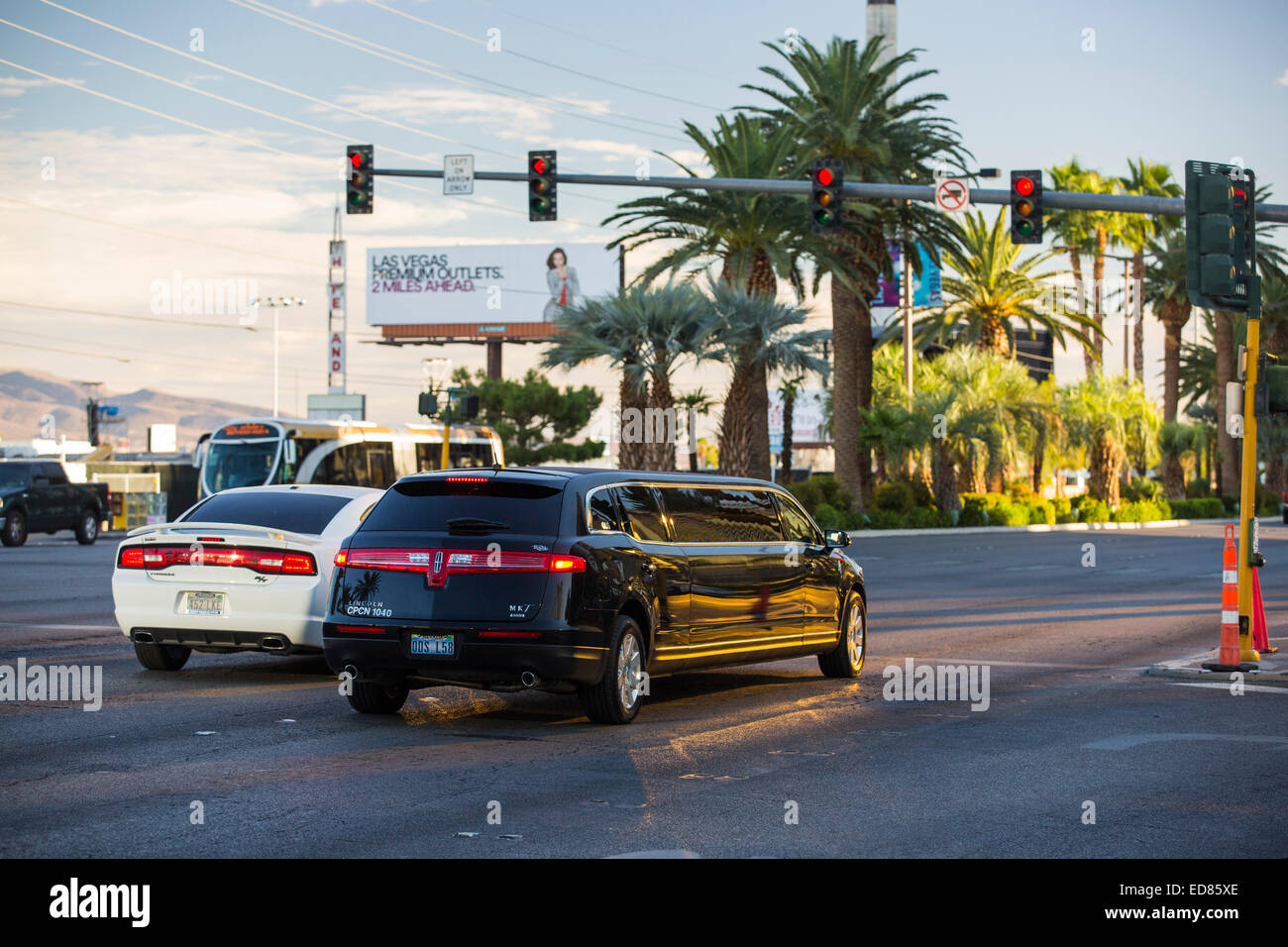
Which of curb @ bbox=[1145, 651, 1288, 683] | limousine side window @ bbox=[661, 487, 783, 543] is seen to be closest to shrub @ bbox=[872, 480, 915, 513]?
curb @ bbox=[1145, 651, 1288, 683]

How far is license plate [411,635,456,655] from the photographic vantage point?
1025 cm

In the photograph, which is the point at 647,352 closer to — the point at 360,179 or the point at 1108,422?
the point at 360,179

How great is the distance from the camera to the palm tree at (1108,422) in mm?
63594

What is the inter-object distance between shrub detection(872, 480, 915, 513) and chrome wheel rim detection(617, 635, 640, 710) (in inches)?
1535

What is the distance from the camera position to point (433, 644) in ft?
33.8

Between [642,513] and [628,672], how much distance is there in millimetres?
1229

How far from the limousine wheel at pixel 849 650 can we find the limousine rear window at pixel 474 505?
394 cm

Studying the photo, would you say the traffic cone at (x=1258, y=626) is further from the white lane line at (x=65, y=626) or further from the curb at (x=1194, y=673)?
the white lane line at (x=65, y=626)

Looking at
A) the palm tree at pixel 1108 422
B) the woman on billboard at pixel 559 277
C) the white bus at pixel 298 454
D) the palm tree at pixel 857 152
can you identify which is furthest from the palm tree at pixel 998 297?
the woman on billboard at pixel 559 277

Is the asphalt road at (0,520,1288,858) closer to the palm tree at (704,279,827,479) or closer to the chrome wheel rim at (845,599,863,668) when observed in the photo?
the chrome wheel rim at (845,599,863,668)

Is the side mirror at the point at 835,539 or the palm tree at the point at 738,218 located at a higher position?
the palm tree at the point at 738,218

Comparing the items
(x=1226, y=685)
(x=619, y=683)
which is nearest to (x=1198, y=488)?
(x=1226, y=685)
